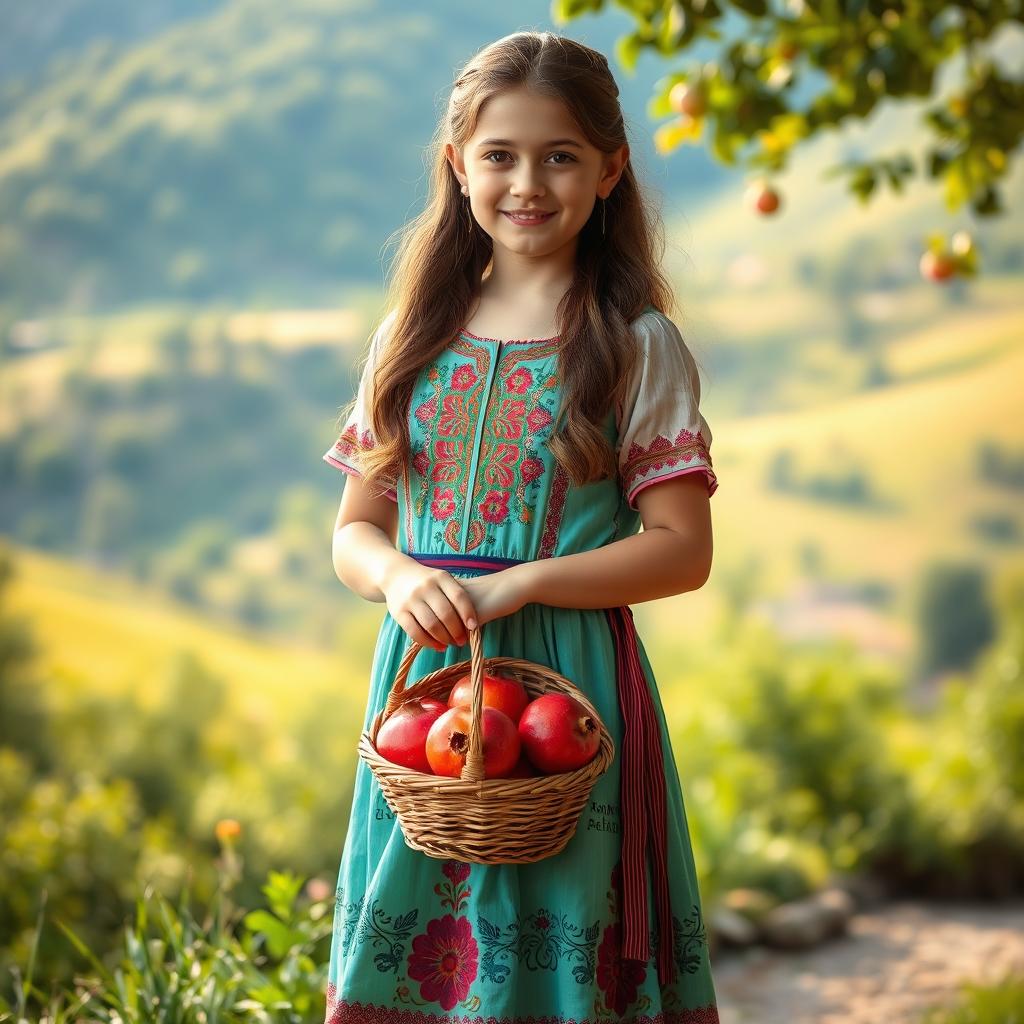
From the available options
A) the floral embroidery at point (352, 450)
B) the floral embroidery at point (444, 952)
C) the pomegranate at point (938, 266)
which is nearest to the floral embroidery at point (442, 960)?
the floral embroidery at point (444, 952)

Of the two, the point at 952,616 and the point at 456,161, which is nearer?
the point at 456,161

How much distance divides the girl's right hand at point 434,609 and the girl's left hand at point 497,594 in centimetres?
2

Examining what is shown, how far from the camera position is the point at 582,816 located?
1520mm

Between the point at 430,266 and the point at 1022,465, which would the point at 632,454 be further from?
Answer: the point at 1022,465

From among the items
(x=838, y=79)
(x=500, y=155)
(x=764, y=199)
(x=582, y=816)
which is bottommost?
(x=582, y=816)

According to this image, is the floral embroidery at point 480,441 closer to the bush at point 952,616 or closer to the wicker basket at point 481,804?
the wicker basket at point 481,804

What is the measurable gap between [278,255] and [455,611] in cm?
1057

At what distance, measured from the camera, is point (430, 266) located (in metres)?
1.78

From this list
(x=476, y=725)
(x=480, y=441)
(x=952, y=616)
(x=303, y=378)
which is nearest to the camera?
(x=476, y=725)

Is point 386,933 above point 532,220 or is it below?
below

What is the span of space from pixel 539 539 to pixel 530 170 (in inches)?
18.5

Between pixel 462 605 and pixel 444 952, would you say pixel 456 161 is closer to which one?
pixel 462 605

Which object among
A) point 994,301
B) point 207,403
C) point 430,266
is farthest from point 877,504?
point 430,266

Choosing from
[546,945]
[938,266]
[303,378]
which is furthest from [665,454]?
[303,378]
